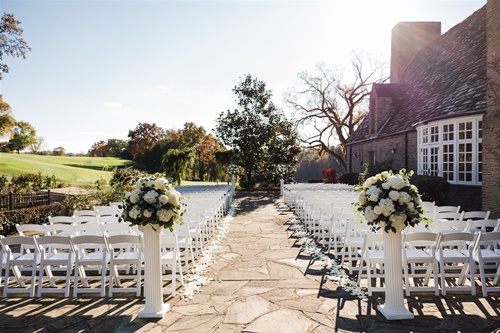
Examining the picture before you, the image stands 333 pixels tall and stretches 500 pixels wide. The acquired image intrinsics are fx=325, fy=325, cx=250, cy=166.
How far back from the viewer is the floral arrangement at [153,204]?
448cm

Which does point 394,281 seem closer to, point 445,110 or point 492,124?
point 492,124

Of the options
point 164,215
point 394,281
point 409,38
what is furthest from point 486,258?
point 409,38

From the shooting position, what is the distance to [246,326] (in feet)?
13.8

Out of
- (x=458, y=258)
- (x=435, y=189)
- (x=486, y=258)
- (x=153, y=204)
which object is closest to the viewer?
(x=153, y=204)

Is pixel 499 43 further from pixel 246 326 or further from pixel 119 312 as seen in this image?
pixel 119 312

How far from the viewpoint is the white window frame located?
12633 mm

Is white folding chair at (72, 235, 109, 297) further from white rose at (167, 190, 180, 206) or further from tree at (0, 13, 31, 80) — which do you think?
tree at (0, 13, 31, 80)

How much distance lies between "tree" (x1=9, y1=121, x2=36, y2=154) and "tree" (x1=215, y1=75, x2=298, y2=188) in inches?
1847

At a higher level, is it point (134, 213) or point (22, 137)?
point (22, 137)

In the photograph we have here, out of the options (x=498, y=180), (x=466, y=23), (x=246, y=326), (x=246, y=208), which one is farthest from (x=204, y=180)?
(x=246, y=326)

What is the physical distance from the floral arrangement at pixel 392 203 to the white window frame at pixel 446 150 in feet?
33.6

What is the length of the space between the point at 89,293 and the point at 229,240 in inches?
178

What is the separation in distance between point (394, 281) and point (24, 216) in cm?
1204

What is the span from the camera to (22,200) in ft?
43.2
